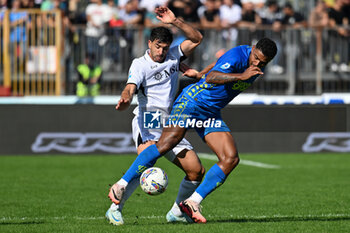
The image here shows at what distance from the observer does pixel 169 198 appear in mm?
10812

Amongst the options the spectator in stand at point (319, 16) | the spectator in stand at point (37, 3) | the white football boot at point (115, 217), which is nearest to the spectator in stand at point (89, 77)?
the spectator in stand at point (37, 3)

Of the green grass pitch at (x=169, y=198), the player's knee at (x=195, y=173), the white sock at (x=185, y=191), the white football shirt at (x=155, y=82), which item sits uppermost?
the white football shirt at (x=155, y=82)

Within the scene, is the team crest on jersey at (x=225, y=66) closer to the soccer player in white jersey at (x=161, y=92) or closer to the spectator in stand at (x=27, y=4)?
the soccer player in white jersey at (x=161, y=92)

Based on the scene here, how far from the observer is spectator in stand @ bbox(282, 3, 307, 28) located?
19.4m

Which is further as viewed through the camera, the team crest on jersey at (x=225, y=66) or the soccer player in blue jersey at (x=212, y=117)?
the team crest on jersey at (x=225, y=66)

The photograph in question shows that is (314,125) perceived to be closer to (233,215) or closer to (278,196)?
(278,196)

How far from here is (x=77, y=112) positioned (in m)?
17.2

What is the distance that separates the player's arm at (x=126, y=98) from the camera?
7535mm

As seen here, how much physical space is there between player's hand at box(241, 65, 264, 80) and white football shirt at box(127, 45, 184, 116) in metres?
1.07

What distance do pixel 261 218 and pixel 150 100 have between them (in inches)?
75.0

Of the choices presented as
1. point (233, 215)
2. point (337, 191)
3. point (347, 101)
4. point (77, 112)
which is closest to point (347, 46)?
point (347, 101)

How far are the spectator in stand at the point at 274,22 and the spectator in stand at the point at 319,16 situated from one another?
888mm

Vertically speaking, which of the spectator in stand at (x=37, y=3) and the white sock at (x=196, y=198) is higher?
the spectator in stand at (x=37, y=3)

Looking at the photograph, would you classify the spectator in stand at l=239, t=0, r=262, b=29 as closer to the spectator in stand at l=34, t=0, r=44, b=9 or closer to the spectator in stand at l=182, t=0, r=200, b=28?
the spectator in stand at l=182, t=0, r=200, b=28
